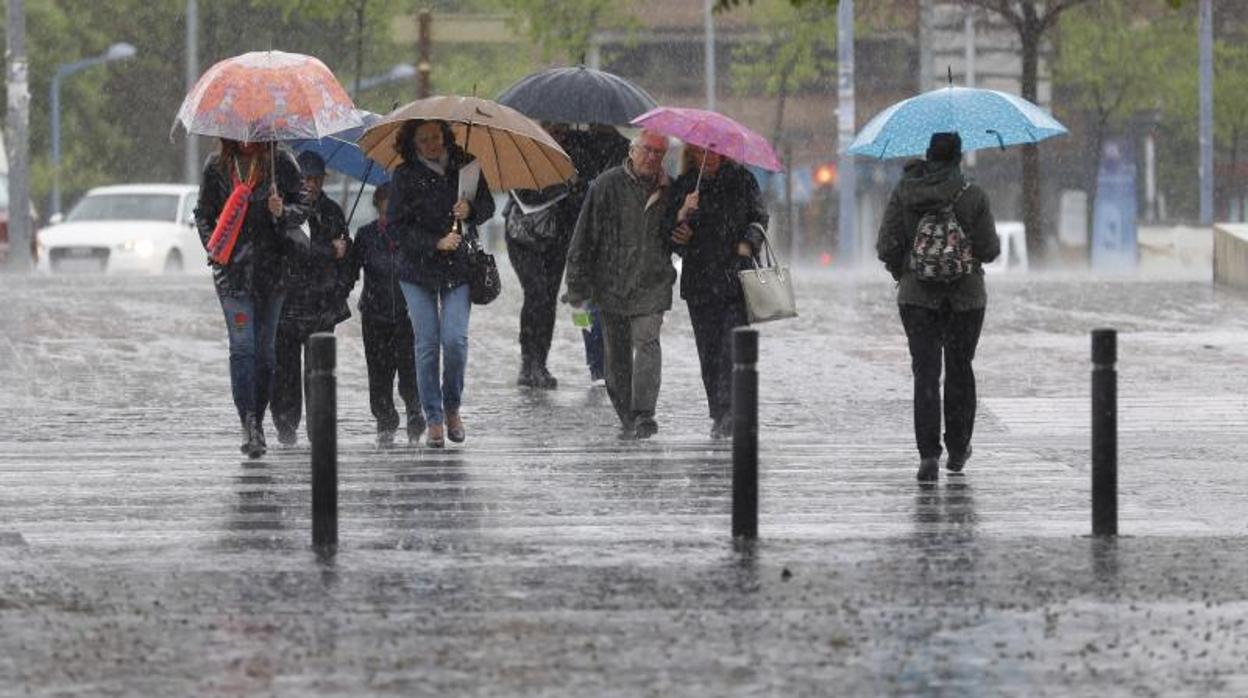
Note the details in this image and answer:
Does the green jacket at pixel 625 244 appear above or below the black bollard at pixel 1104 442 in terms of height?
above

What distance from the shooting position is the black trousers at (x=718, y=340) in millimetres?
15469

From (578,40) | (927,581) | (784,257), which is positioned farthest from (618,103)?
(784,257)

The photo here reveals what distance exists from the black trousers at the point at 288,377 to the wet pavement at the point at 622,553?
32cm

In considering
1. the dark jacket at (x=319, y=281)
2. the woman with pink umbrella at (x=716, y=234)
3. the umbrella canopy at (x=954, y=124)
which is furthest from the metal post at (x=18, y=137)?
the umbrella canopy at (x=954, y=124)

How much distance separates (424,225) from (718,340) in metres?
1.87

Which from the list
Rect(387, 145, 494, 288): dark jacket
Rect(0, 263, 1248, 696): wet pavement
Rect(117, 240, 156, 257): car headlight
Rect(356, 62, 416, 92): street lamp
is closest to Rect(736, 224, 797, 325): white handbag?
Rect(0, 263, 1248, 696): wet pavement

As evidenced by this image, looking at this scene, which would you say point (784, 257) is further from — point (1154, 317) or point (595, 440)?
point (595, 440)

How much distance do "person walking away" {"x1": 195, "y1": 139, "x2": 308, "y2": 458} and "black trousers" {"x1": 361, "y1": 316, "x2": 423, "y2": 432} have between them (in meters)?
1.02

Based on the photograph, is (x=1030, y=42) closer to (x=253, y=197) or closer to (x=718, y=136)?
(x=718, y=136)

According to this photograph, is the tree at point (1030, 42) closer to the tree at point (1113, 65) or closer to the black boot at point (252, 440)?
the tree at point (1113, 65)

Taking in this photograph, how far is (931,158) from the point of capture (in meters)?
13.5

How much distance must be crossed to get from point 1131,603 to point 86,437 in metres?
7.89

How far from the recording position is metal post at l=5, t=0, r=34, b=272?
4650 centimetres

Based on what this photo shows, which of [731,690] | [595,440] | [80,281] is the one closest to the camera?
[731,690]
